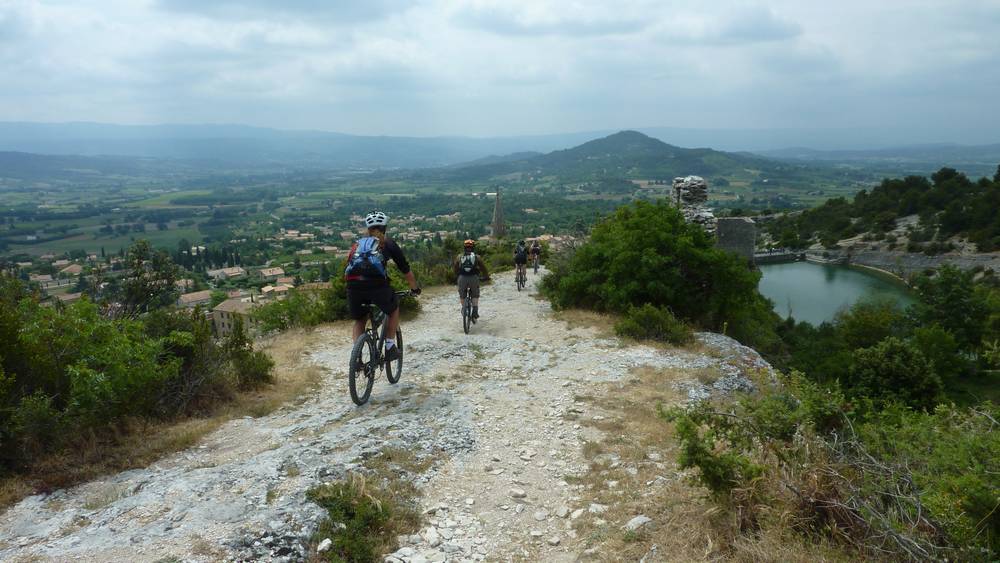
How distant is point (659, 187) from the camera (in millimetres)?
132625

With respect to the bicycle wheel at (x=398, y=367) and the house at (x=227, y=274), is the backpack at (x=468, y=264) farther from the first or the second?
the house at (x=227, y=274)

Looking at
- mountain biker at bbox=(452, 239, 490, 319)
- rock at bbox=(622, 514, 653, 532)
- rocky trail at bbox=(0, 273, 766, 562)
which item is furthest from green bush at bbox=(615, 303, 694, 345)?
rock at bbox=(622, 514, 653, 532)

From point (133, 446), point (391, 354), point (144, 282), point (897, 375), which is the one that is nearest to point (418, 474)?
point (391, 354)

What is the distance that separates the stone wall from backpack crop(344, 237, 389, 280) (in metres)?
17.3

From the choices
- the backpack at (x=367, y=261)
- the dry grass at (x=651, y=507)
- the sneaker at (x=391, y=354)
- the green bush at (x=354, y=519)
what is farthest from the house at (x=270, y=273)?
the green bush at (x=354, y=519)

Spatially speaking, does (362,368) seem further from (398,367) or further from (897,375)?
(897,375)

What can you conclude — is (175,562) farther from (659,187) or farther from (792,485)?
(659,187)

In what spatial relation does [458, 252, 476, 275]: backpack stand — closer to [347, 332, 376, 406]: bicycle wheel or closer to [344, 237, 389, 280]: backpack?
[347, 332, 376, 406]: bicycle wheel

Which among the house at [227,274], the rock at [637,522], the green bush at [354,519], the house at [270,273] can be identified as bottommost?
the house at [227,274]

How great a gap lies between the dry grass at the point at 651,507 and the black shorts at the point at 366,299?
2559 millimetres

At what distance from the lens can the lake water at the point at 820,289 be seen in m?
38.5

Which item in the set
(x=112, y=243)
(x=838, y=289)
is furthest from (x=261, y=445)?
(x=112, y=243)

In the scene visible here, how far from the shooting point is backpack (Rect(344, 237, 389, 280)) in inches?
222

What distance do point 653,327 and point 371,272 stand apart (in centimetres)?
534
